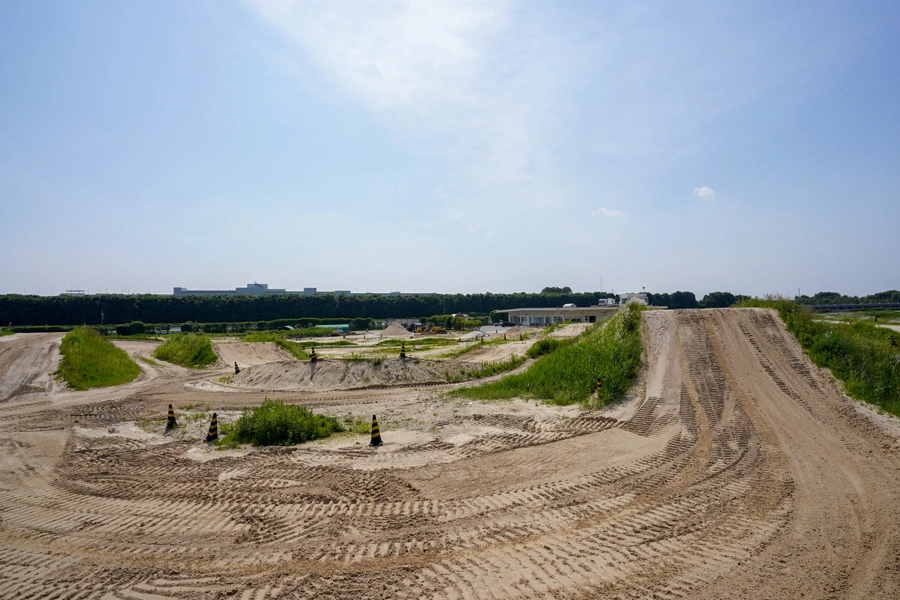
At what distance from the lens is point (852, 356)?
1611cm

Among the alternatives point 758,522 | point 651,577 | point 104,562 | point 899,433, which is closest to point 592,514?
point 651,577

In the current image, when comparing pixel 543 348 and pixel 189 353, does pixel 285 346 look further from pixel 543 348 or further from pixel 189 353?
pixel 543 348

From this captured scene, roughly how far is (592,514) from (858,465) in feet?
21.1

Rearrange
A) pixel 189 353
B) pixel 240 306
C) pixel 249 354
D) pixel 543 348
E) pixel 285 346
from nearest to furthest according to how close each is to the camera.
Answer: pixel 543 348 < pixel 189 353 < pixel 249 354 < pixel 285 346 < pixel 240 306

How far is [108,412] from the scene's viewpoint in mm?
20016

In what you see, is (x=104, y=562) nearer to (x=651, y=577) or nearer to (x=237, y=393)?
(x=651, y=577)

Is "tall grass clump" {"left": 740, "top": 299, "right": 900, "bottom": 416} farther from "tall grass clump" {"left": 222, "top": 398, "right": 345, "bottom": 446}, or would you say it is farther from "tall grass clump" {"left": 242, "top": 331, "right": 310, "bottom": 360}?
"tall grass clump" {"left": 242, "top": 331, "right": 310, "bottom": 360}

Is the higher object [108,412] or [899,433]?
[899,433]

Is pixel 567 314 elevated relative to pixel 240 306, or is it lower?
lower

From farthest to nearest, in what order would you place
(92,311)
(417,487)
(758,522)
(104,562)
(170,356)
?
(92,311)
(170,356)
(417,487)
(758,522)
(104,562)

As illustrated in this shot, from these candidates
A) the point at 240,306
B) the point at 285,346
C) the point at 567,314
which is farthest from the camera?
the point at 240,306

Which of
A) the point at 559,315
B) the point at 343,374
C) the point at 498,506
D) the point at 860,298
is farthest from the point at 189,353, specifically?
the point at 860,298

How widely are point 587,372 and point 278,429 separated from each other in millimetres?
11207

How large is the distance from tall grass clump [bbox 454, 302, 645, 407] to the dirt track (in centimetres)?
134
